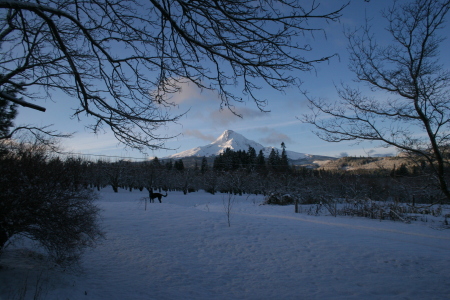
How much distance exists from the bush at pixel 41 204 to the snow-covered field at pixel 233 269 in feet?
2.05

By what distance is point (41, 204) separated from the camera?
387 cm

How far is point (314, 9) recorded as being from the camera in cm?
278

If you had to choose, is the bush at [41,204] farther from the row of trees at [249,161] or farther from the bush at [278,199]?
the row of trees at [249,161]

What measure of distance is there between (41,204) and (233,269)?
414 centimetres

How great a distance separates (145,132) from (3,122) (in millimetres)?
4607

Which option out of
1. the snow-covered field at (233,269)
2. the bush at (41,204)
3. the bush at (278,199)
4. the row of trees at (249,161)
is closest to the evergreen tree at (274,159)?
the row of trees at (249,161)

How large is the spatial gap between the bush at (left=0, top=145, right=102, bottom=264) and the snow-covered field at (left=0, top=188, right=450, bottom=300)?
2.05ft

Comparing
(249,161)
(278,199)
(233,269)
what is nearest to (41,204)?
(233,269)

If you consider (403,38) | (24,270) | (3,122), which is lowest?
(24,270)

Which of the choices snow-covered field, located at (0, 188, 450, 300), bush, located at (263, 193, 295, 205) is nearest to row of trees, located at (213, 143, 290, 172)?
bush, located at (263, 193, 295, 205)

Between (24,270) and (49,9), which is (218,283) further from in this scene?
(49,9)

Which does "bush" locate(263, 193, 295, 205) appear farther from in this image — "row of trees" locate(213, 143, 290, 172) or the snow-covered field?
"row of trees" locate(213, 143, 290, 172)

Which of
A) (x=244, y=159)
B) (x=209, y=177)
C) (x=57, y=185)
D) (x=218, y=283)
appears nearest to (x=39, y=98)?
(x=57, y=185)

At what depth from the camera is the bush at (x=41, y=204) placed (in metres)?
3.66
